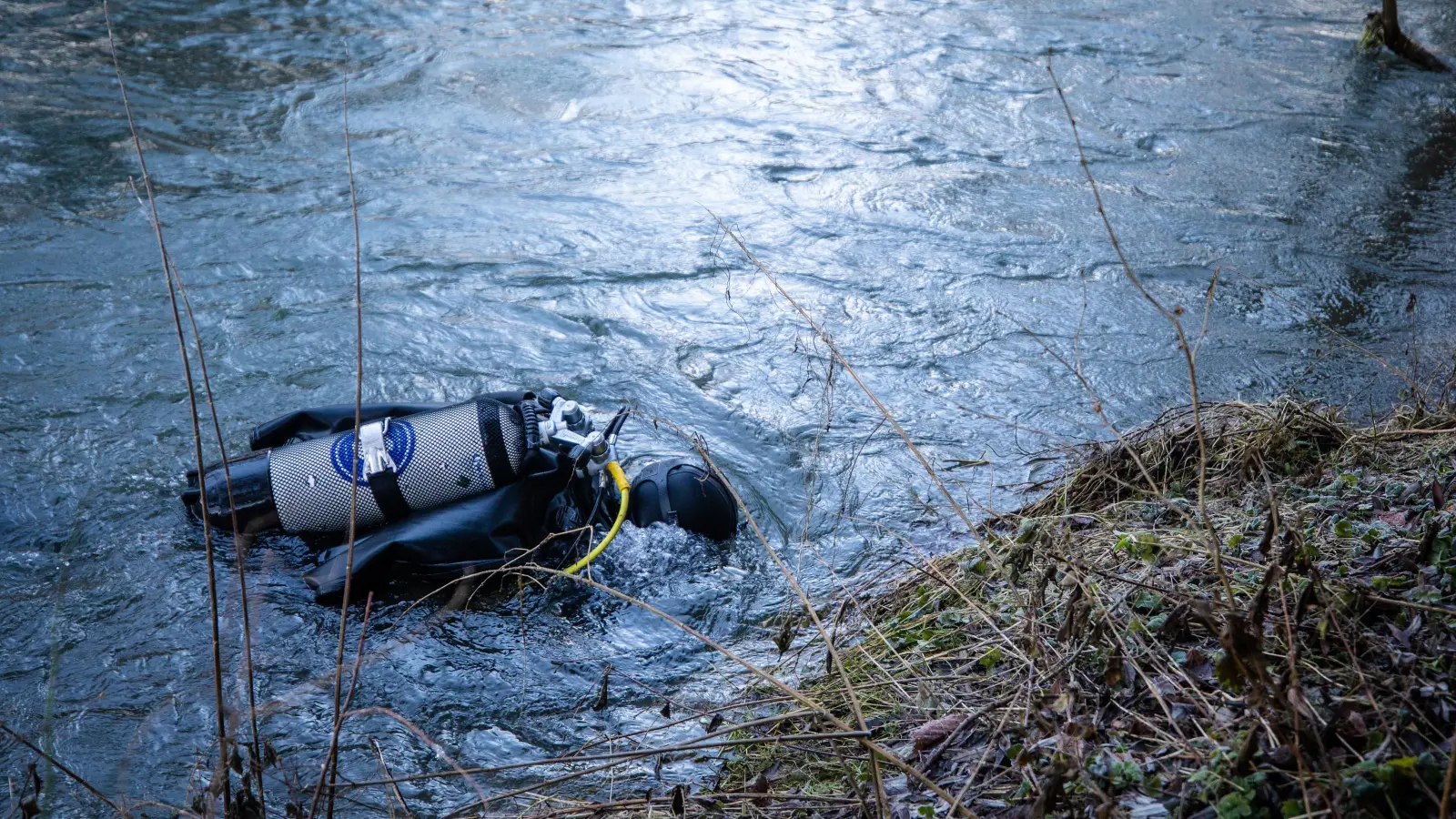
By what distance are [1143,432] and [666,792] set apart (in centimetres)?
239

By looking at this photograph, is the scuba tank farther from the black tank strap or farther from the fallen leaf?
the fallen leaf

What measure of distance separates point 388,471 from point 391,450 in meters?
0.08

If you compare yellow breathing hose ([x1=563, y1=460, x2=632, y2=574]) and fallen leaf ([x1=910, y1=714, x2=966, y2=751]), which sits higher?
fallen leaf ([x1=910, y1=714, x2=966, y2=751])

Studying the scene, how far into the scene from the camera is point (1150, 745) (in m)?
2.30

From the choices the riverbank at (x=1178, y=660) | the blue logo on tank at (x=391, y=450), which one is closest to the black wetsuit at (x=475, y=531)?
the blue logo on tank at (x=391, y=450)

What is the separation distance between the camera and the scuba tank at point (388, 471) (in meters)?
3.72

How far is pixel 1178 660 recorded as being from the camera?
2.52 metres

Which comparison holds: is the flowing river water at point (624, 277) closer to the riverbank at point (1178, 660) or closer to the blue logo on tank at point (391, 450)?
the blue logo on tank at point (391, 450)

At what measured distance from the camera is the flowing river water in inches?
144

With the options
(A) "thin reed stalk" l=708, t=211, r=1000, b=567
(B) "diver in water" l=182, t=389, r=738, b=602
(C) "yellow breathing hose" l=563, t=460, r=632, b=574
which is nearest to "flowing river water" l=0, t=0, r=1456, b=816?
(C) "yellow breathing hose" l=563, t=460, r=632, b=574

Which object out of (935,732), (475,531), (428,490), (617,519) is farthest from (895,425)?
(428,490)

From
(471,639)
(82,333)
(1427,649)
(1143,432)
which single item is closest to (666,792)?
(471,639)

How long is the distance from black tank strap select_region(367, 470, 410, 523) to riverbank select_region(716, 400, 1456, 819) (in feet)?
4.77

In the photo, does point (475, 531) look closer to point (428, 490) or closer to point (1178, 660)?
point (428, 490)
